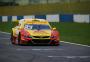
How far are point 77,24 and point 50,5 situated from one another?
8.37 metres

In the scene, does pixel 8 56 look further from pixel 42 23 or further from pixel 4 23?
pixel 4 23

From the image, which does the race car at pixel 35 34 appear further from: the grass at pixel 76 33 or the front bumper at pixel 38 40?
the grass at pixel 76 33

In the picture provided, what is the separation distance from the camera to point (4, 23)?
41875 mm

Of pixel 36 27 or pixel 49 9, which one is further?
pixel 49 9

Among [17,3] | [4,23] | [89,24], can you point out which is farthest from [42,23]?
[17,3]

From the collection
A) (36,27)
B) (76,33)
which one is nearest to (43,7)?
(76,33)

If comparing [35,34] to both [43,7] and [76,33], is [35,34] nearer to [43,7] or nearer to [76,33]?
[76,33]

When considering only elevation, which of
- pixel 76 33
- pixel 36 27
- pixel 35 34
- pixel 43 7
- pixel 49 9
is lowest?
pixel 76 33

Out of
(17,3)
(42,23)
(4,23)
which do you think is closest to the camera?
(42,23)

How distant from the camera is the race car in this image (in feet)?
61.5

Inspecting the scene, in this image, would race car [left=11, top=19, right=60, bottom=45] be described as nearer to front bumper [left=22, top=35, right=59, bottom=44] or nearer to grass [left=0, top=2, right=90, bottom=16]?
front bumper [left=22, top=35, right=59, bottom=44]

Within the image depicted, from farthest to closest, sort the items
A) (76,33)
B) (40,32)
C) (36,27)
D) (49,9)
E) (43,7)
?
(43,7), (49,9), (76,33), (36,27), (40,32)

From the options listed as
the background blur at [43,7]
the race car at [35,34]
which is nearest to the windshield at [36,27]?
the race car at [35,34]

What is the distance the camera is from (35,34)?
738 inches
